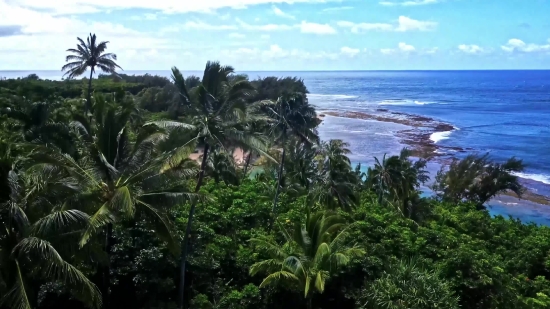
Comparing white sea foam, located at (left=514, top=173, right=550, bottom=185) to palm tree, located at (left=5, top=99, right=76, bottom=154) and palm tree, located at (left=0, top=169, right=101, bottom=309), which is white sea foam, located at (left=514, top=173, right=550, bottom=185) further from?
palm tree, located at (left=0, top=169, right=101, bottom=309)

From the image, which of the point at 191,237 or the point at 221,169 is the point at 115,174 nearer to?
the point at 191,237

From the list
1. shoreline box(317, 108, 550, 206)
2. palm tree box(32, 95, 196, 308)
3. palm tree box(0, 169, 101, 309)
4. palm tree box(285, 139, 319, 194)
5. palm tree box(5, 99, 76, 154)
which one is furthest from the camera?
shoreline box(317, 108, 550, 206)

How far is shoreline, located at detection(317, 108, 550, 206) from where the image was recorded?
50878mm

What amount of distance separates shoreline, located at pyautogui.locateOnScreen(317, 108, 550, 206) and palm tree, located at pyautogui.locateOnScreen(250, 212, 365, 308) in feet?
104

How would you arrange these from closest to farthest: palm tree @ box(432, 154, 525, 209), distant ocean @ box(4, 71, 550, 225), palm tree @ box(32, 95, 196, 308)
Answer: palm tree @ box(32, 95, 196, 308)
palm tree @ box(432, 154, 525, 209)
distant ocean @ box(4, 71, 550, 225)

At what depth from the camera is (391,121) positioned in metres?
82.1

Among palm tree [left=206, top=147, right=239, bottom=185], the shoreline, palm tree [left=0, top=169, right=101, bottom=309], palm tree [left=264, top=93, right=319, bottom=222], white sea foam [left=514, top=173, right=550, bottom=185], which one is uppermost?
palm tree [left=264, top=93, right=319, bottom=222]

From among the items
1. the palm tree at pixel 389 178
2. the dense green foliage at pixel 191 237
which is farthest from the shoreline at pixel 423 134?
the dense green foliage at pixel 191 237

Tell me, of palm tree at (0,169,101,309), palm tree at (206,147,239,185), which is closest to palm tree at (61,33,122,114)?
palm tree at (206,147,239,185)

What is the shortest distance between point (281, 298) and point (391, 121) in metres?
69.6

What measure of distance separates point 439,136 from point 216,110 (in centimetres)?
5664

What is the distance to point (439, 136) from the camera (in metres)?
66.4

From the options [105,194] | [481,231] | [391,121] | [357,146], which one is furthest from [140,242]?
[391,121]

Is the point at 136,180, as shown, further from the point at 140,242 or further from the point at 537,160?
the point at 537,160
